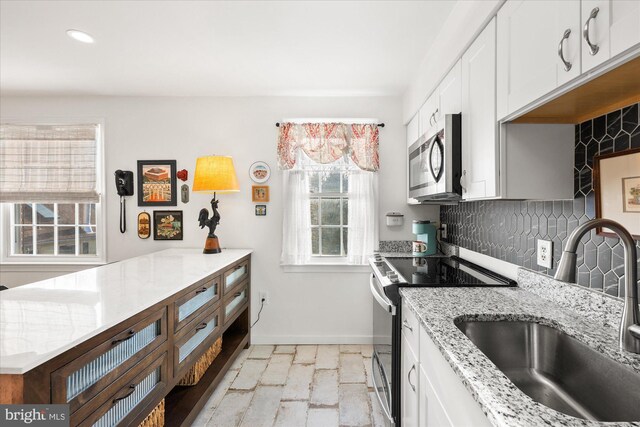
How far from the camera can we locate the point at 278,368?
2564mm

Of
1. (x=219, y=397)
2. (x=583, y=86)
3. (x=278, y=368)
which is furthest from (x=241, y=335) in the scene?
(x=583, y=86)

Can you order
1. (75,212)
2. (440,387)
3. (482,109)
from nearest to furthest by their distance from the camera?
(440,387) → (482,109) → (75,212)

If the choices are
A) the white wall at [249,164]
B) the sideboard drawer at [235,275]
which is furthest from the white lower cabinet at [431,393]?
the white wall at [249,164]

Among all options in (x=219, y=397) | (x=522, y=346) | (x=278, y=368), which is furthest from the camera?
(x=278, y=368)

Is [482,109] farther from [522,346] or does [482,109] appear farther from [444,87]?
[522,346]

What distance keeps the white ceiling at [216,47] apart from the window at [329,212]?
82cm

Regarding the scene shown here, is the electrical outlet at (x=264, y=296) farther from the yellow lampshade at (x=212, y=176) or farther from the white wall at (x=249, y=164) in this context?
the yellow lampshade at (x=212, y=176)

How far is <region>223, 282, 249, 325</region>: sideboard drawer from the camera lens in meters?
2.43

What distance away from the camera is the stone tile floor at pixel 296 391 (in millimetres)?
1941

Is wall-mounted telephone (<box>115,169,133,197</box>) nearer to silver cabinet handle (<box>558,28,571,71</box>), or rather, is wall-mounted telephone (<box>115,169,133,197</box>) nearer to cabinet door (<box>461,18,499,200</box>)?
cabinet door (<box>461,18,499,200</box>)

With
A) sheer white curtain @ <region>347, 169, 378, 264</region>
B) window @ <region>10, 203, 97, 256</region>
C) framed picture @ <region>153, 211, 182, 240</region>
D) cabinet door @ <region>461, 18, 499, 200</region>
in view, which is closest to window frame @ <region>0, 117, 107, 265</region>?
window @ <region>10, 203, 97, 256</region>

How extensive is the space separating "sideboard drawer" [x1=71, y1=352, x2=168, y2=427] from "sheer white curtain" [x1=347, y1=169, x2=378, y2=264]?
1879 millimetres

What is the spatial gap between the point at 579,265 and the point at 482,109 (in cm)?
77

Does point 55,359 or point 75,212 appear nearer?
point 55,359
